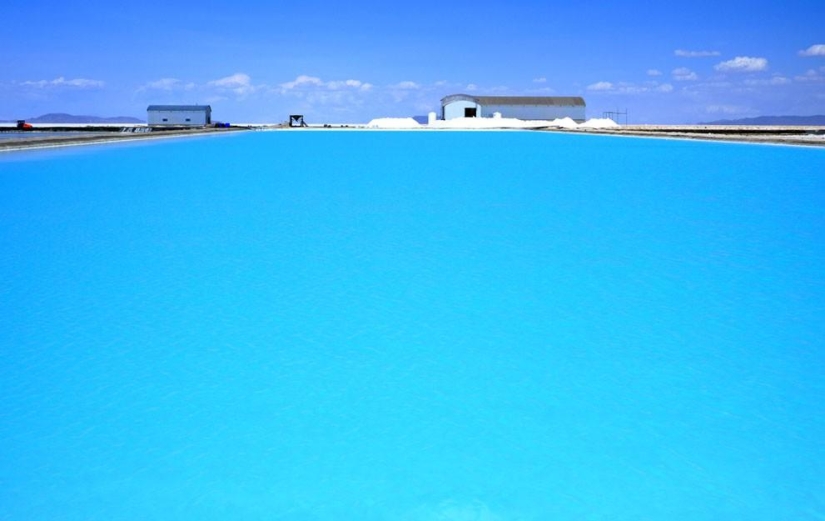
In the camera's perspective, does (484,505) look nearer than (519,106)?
Yes

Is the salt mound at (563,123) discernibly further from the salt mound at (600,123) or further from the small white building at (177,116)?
the small white building at (177,116)

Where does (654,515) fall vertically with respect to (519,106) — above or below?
below

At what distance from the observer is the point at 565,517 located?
3.06m

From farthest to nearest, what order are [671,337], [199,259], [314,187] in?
1. [314,187]
2. [199,259]
3. [671,337]

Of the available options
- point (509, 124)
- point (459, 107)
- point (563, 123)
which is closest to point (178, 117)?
point (459, 107)

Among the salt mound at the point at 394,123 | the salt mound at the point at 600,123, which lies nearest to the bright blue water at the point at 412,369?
the salt mound at the point at 600,123

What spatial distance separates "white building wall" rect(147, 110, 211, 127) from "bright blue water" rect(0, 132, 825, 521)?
4907cm

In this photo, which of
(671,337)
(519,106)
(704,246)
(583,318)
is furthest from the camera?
(519,106)

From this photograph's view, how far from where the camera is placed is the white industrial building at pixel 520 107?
59406mm

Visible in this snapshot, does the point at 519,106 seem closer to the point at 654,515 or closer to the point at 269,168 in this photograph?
the point at 269,168

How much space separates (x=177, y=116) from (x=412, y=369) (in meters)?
56.8

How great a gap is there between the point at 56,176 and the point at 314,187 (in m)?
5.69

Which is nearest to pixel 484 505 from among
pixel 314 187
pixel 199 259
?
pixel 199 259

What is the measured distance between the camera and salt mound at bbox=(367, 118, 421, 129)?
2614 inches
